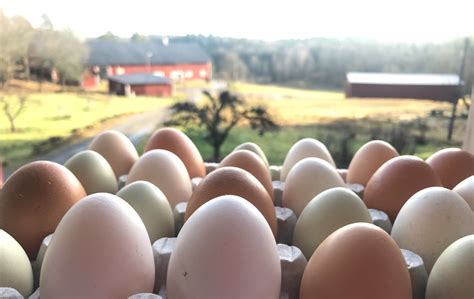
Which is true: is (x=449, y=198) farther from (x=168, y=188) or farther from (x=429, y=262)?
(x=168, y=188)

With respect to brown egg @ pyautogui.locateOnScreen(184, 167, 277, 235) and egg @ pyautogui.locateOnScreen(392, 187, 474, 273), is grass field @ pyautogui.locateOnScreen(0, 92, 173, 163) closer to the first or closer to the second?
brown egg @ pyautogui.locateOnScreen(184, 167, 277, 235)

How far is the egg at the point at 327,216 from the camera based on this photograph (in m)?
0.90

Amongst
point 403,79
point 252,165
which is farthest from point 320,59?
point 252,165

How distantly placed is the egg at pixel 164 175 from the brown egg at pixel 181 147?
0.17 m

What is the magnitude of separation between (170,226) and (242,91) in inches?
46.2

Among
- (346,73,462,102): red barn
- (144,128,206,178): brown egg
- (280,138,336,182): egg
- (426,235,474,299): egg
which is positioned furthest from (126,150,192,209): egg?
(346,73,462,102): red barn

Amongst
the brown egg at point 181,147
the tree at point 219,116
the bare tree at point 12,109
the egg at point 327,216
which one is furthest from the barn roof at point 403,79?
the bare tree at point 12,109

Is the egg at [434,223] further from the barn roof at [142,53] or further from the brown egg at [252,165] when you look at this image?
the barn roof at [142,53]

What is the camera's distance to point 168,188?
1.16m

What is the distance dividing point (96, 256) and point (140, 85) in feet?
4.74

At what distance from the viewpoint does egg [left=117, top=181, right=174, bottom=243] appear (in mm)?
977

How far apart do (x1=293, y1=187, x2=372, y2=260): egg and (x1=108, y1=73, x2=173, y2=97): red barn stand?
4.30ft

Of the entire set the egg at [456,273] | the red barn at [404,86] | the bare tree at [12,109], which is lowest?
the egg at [456,273]

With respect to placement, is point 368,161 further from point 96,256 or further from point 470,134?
point 96,256
